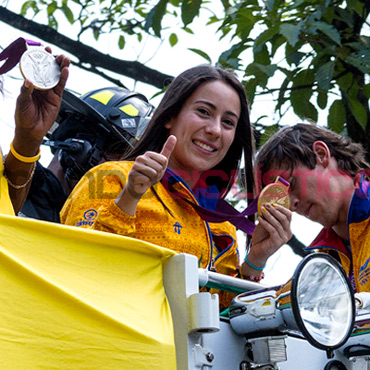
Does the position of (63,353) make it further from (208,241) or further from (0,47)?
(0,47)

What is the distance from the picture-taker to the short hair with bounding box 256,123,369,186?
327 cm

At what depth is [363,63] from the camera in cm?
331

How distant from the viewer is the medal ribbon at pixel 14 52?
208cm

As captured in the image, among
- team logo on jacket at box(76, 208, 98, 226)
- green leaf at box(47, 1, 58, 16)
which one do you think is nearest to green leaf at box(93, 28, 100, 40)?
green leaf at box(47, 1, 58, 16)

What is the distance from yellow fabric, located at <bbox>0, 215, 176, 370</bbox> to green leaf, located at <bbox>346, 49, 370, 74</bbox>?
212cm

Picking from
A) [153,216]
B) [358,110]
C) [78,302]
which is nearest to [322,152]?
[358,110]

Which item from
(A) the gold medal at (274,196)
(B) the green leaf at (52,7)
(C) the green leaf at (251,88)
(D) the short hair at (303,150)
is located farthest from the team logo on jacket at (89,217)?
(B) the green leaf at (52,7)

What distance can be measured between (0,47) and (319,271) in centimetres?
136

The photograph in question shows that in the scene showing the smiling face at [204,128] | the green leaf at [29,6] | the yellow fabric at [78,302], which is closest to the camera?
the yellow fabric at [78,302]

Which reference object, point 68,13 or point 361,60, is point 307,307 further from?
point 68,13

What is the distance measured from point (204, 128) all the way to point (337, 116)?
131 cm

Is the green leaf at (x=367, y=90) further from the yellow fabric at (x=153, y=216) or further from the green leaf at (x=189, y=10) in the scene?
the yellow fabric at (x=153, y=216)

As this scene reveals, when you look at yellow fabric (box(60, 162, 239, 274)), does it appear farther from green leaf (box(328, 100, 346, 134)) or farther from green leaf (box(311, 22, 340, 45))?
green leaf (box(328, 100, 346, 134))

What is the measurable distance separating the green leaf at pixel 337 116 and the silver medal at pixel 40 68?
2.01m
